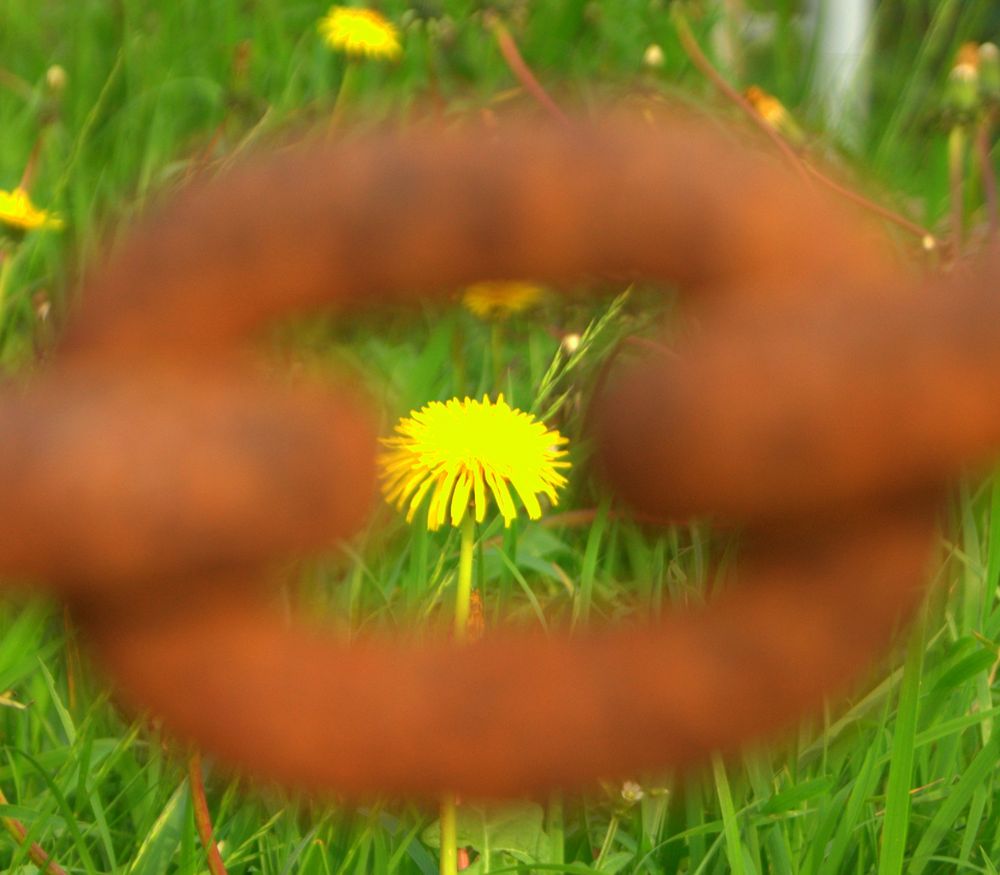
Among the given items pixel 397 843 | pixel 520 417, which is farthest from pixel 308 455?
pixel 397 843

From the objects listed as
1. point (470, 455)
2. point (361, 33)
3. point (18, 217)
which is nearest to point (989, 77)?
point (361, 33)

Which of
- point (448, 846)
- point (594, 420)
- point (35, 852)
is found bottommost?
point (35, 852)

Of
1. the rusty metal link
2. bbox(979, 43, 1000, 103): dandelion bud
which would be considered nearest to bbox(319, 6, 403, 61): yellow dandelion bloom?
bbox(979, 43, 1000, 103): dandelion bud

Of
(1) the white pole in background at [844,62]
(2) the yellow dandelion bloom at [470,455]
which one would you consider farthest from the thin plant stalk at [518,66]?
(1) the white pole in background at [844,62]

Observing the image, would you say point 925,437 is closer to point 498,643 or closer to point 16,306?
point 498,643

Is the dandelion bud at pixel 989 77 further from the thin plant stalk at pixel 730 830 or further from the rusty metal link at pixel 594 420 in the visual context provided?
the rusty metal link at pixel 594 420

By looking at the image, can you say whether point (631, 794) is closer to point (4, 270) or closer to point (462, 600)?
point (462, 600)

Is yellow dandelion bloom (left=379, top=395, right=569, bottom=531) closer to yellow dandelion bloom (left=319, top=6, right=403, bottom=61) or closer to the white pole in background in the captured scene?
yellow dandelion bloom (left=319, top=6, right=403, bottom=61)
